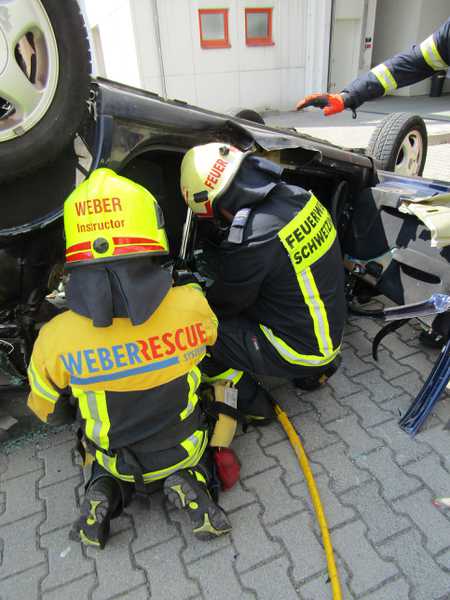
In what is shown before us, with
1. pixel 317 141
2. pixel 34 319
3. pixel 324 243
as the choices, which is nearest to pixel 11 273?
pixel 34 319

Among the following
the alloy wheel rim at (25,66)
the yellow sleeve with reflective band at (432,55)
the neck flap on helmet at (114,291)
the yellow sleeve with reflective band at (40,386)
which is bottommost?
the yellow sleeve with reflective band at (40,386)

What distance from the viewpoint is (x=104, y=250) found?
1.37 metres

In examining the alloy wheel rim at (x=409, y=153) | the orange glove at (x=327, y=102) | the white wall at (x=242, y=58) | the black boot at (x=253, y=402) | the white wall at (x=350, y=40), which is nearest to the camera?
the black boot at (x=253, y=402)

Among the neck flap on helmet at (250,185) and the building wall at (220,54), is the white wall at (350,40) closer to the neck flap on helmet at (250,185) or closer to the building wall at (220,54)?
the building wall at (220,54)

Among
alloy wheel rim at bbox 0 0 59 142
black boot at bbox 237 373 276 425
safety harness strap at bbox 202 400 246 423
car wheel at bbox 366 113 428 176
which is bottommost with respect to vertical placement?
black boot at bbox 237 373 276 425

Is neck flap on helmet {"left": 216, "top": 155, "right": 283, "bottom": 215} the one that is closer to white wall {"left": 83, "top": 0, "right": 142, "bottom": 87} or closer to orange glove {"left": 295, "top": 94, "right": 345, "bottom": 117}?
orange glove {"left": 295, "top": 94, "right": 345, "bottom": 117}

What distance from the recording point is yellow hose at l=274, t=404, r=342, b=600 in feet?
5.20

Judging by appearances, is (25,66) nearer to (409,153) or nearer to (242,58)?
(409,153)

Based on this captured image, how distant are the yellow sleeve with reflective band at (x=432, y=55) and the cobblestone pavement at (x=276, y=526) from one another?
8.39 ft

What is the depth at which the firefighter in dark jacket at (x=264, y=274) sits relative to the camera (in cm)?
197

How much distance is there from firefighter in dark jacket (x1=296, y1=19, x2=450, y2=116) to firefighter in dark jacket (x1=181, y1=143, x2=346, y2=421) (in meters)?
1.71

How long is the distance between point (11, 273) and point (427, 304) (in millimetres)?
2047

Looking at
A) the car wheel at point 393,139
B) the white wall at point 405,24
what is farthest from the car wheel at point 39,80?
the white wall at point 405,24

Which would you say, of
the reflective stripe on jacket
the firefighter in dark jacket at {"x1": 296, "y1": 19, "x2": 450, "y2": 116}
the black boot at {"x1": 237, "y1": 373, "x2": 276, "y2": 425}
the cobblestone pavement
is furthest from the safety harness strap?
the firefighter in dark jacket at {"x1": 296, "y1": 19, "x2": 450, "y2": 116}
